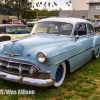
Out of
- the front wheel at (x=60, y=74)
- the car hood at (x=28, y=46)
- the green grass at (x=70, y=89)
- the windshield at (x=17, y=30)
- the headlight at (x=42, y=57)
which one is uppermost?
the windshield at (x=17, y=30)

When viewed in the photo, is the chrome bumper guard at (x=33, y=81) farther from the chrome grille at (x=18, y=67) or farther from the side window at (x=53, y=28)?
the side window at (x=53, y=28)

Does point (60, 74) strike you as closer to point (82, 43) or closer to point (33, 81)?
point (33, 81)

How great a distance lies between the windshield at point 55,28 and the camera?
4729 mm

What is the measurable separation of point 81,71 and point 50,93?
6.19 feet

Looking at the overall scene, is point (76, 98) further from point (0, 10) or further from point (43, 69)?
point (0, 10)

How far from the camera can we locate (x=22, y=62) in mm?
3438

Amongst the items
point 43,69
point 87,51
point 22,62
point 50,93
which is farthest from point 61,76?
point 87,51

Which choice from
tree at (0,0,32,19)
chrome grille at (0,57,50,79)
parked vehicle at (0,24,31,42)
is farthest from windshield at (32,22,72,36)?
tree at (0,0,32,19)

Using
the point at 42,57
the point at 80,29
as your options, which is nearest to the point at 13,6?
the point at 80,29

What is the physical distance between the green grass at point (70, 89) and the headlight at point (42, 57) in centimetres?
81

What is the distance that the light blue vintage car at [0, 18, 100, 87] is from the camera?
3344mm

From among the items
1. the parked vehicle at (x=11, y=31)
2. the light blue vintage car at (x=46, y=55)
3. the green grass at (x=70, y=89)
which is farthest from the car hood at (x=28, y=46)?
the parked vehicle at (x=11, y=31)

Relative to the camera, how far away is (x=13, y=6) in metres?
37.5

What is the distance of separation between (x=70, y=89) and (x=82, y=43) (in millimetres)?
1580
